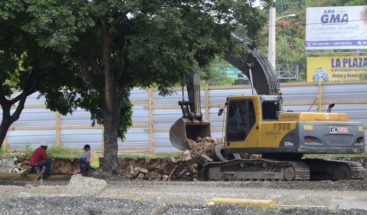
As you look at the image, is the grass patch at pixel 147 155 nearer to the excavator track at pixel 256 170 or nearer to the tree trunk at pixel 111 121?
the excavator track at pixel 256 170

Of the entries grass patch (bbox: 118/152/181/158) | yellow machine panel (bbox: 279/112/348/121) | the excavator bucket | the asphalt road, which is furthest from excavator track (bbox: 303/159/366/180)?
grass patch (bbox: 118/152/181/158)

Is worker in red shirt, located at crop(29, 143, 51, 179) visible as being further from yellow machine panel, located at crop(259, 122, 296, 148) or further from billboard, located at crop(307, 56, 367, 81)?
billboard, located at crop(307, 56, 367, 81)

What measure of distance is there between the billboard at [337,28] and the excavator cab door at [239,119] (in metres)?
35.5

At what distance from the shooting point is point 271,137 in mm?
24062

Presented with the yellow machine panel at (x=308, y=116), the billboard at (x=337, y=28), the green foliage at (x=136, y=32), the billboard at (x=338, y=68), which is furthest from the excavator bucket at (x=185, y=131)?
the billboard at (x=338, y=68)

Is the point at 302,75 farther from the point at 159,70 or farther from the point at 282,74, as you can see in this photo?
the point at 159,70

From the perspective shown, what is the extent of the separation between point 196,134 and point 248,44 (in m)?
3.94

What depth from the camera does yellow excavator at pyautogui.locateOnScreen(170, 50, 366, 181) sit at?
920 inches

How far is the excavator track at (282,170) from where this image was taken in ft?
79.2

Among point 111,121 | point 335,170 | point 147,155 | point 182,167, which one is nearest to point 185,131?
point 182,167

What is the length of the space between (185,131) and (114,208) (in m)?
12.3

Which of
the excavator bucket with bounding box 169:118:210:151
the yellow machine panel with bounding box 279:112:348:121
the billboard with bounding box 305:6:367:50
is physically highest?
the billboard with bounding box 305:6:367:50

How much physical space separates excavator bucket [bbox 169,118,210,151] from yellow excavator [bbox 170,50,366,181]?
0.03m

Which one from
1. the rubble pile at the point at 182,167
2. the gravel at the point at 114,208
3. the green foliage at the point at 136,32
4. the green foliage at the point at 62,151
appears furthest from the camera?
the green foliage at the point at 62,151
